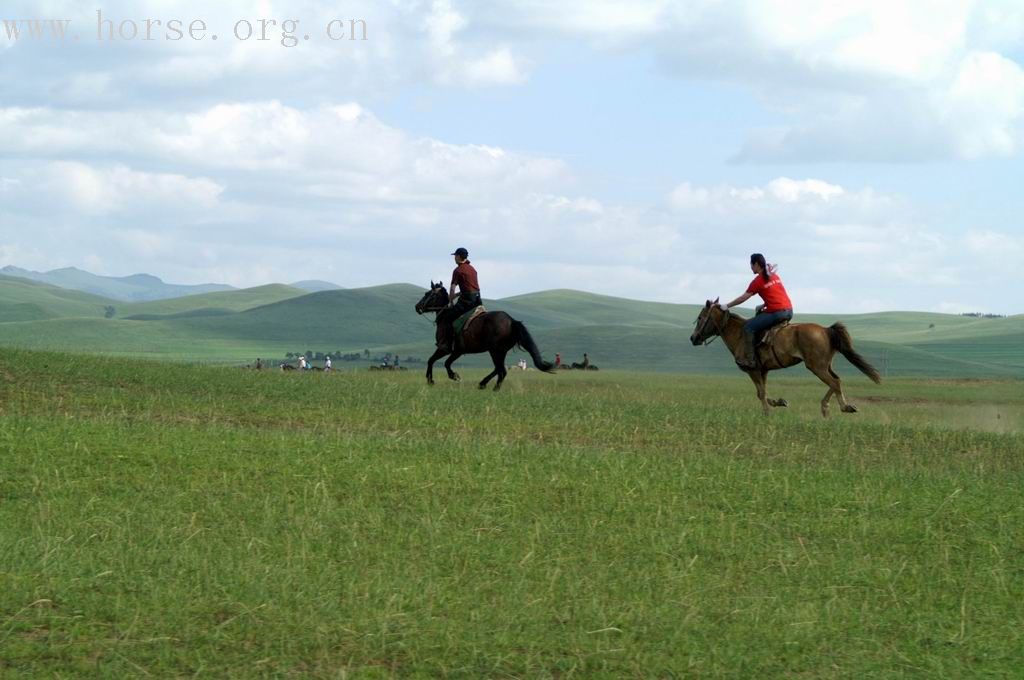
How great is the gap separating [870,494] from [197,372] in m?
15.5

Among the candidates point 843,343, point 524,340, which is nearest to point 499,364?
point 524,340

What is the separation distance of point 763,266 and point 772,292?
2.25 feet

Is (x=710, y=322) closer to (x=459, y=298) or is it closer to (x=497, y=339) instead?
(x=497, y=339)

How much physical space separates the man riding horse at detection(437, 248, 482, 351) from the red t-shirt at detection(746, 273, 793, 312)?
626cm

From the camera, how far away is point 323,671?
7.89m

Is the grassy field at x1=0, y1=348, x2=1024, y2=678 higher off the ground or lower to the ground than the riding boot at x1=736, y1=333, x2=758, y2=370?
lower

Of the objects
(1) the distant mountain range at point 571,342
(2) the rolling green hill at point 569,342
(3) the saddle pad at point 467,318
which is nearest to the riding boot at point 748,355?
(3) the saddle pad at point 467,318

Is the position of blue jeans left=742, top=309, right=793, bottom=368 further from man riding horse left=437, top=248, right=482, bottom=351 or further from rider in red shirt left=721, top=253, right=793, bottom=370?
man riding horse left=437, top=248, right=482, bottom=351

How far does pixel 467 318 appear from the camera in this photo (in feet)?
88.6

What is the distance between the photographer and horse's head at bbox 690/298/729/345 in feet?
80.5

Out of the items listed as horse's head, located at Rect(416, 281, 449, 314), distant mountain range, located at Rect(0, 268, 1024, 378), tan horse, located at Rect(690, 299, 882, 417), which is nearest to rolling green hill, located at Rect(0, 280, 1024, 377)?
distant mountain range, located at Rect(0, 268, 1024, 378)

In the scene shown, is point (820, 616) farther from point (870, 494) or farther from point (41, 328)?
point (41, 328)

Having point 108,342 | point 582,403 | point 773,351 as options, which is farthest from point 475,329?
point 108,342

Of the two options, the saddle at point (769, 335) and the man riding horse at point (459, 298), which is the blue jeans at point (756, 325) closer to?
the saddle at point (769, 335)
